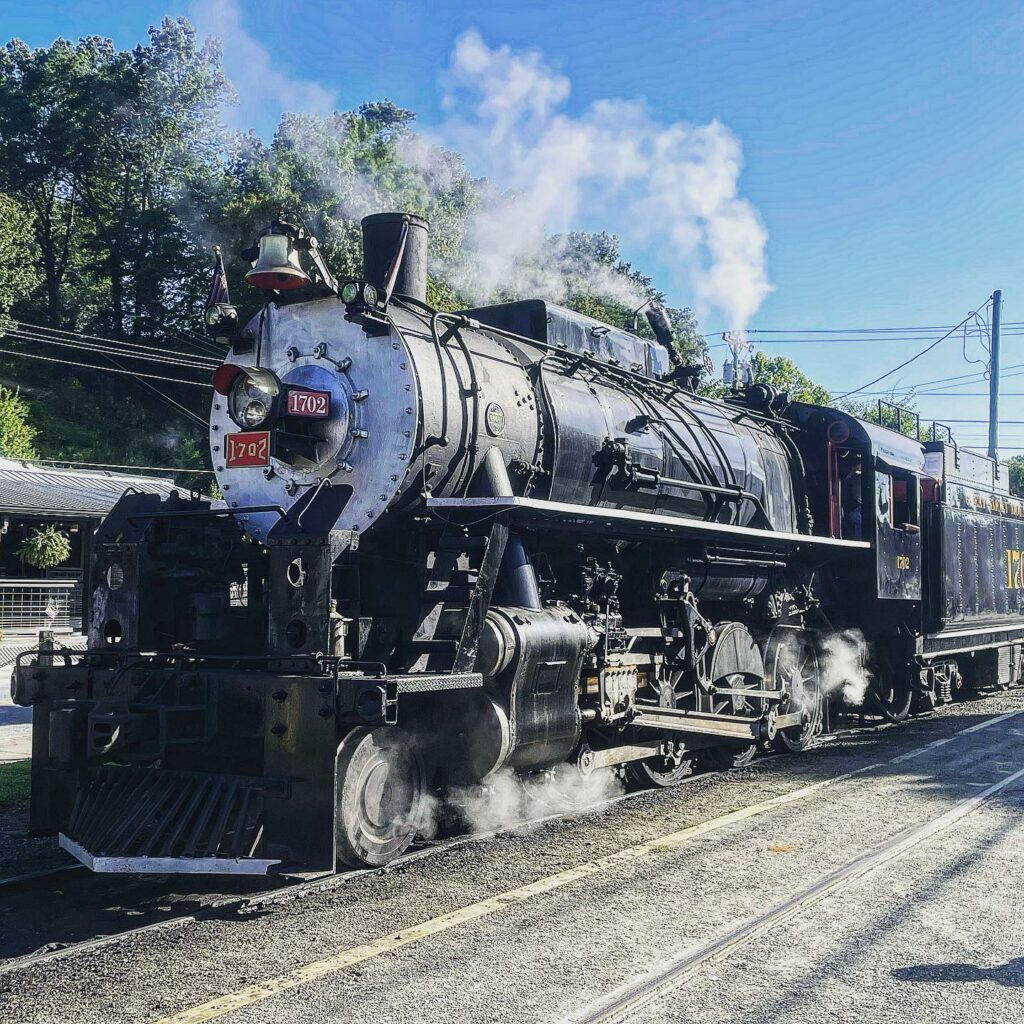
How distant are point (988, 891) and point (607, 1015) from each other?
265 cm

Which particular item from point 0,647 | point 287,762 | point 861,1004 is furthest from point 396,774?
point 0,647

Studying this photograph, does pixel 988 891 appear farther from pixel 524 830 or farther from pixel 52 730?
pixel 52 730

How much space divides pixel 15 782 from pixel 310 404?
15.0ft

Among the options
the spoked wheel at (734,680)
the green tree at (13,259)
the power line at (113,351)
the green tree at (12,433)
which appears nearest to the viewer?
the spoked wheel at (734,680)

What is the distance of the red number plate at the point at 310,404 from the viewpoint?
622cm

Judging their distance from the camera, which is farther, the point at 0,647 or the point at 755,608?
the point at 0,647

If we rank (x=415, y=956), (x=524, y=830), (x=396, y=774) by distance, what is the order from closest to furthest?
(x=415, y=956) → (x=396, y=774) → (x=524, y=830)

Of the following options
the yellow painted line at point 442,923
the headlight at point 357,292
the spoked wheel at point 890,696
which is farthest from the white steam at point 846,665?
the headlight at point 357,292

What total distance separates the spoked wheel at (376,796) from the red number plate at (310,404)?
6.36 ft

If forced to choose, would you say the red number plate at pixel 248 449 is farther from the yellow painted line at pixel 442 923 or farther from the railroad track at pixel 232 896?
the yellow painted line at pixel 442 923

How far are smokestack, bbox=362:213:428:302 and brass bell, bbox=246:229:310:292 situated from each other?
0.65m

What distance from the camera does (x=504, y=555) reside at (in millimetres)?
6227

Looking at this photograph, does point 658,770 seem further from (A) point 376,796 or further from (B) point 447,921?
(B) point 447,921

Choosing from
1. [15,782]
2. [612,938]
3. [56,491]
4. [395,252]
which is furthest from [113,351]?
[612,938]
